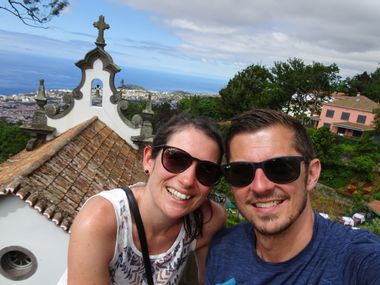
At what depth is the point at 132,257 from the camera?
2527 mm

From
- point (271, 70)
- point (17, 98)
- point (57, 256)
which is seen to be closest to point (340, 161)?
point (271, 70)

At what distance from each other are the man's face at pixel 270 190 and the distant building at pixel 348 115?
164ft

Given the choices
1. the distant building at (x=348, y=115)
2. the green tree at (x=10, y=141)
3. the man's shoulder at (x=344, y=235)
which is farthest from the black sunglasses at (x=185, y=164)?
the distant building at (x=348, y=115)

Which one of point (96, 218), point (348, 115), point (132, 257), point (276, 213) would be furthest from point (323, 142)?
point (96, 218)

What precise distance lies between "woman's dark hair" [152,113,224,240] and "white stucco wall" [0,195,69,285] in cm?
373

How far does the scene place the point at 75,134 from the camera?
27.0 ft

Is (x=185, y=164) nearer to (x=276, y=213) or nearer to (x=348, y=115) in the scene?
(x=276, y=213)

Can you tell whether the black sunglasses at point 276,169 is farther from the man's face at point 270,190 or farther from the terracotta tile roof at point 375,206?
the terracotta tile roof at point 375,206

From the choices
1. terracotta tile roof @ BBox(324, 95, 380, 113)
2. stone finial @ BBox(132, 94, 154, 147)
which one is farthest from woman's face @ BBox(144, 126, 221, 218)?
terracotta tile roof @ BBox(324, 95, 380, 113)

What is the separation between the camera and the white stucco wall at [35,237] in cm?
555

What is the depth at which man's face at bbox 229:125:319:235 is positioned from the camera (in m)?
2.24

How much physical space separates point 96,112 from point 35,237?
528cm

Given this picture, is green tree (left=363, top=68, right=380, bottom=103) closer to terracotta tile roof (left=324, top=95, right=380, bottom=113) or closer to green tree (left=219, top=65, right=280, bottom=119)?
terracotta tile roof (left=324, top=95, right=380, bottom=113)

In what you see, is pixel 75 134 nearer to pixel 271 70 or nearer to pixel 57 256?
pixel 57 256
